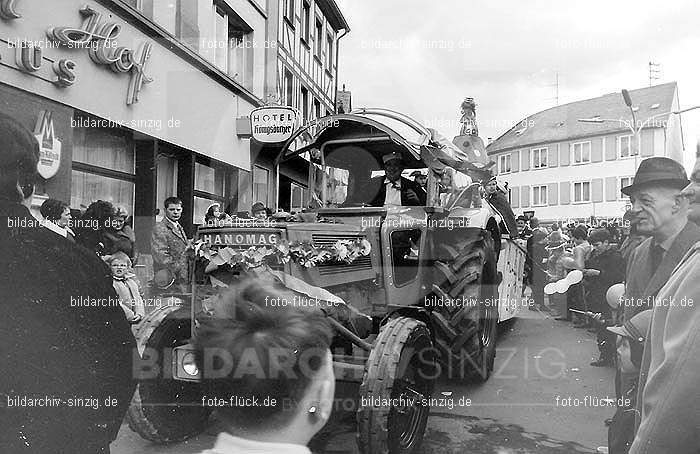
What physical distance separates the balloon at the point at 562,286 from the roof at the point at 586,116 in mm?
838

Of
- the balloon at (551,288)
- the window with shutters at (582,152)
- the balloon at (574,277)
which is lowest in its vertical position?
the balloon at (551,288)

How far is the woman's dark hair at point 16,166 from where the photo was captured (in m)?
1.71

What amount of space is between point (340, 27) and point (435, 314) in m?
1.63

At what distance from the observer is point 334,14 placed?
2.97 m

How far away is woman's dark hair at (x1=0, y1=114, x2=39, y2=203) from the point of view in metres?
1.71

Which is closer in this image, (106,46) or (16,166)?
(16,166)

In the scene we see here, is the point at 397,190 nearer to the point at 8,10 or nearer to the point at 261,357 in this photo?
the point at 8,10

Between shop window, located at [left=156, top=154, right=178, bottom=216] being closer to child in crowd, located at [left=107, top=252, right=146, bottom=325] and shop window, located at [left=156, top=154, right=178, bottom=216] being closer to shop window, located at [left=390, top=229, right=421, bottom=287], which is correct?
child in crowd, located at [left=107, top=252, right=146, bottom=325]

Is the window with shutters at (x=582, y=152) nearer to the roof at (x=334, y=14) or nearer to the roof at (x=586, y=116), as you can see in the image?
the roof at (x=586, y=116)

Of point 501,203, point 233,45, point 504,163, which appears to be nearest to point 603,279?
point 504,163

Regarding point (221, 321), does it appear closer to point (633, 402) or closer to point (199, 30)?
point (633, 402)

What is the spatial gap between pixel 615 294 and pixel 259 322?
74.5 inches

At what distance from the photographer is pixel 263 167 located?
329 cm

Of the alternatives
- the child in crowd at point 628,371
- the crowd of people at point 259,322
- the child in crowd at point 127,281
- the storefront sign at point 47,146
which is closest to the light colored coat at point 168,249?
the crowd of people at point 259,322
